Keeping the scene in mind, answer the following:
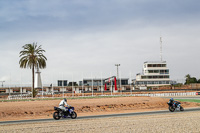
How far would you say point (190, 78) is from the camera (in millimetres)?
150250

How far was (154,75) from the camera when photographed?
439 feet

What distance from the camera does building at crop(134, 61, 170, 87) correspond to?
13275 cm

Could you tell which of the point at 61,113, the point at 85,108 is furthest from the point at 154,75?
the point at 61,113

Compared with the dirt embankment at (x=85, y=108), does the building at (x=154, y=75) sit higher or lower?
higher

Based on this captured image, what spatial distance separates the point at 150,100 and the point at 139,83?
92265 mm

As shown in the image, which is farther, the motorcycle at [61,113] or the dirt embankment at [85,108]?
the dirt embankment at [85,108]

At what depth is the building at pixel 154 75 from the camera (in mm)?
132750

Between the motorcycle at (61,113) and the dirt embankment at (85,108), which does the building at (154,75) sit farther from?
the motorcycle at (61,113)

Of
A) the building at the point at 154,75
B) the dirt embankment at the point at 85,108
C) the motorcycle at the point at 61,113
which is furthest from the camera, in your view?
the building at the point at 154,75

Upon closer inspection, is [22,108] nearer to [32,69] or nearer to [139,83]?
[32,69]

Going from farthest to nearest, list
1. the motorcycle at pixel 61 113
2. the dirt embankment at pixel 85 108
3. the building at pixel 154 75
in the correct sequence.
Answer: the building at pixel 154 75 → the dirt embankment at pixel 85 108 → the motorcycle at pixel 61 113

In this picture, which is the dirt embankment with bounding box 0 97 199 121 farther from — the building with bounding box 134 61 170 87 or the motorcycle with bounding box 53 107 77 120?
the building with bounding box 134 61 170 87

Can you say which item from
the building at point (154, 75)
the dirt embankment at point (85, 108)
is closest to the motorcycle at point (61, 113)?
the dirt embankment at point (85, 108)

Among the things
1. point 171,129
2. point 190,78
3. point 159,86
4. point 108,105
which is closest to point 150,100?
point 108,105
